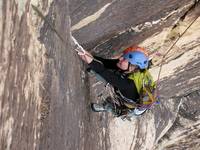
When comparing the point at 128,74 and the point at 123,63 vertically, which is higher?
the point at 123,63

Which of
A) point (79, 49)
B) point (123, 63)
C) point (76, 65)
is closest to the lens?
point (79, 49)

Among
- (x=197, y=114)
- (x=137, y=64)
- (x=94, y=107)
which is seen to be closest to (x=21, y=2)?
(x=137, y=64)

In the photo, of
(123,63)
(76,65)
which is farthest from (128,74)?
(76,65)

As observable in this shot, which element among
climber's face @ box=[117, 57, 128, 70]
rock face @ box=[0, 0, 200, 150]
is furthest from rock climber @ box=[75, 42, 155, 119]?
rock face @ box=[0, 0, 200, 150]

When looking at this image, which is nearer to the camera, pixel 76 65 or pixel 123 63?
pixel 76 65

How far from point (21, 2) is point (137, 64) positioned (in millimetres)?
2916

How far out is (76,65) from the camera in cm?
753

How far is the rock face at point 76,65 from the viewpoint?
5027 millimetres

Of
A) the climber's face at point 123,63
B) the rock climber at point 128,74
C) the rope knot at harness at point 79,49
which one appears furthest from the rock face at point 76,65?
the climber's face at point 123,63

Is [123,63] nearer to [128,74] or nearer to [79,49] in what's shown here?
[128,74]

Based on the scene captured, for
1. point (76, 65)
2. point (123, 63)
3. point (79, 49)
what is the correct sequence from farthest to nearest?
point (123, 63) < point (76, 65) < point (79, 49)

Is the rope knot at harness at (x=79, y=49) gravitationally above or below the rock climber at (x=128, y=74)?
above

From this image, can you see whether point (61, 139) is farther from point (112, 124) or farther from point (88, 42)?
point (112, 124)

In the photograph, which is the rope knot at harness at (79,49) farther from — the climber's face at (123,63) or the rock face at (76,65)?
the climber's face at (123,63)
